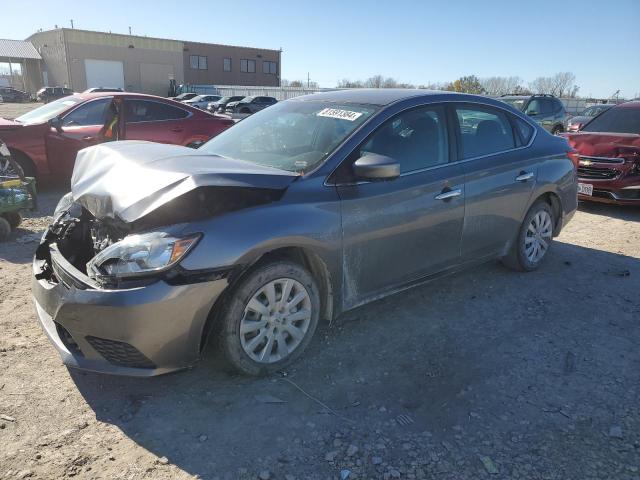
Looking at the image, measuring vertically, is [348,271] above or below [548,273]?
above

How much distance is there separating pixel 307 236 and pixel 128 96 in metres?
6.39

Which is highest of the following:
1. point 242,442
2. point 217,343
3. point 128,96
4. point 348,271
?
point 128,96

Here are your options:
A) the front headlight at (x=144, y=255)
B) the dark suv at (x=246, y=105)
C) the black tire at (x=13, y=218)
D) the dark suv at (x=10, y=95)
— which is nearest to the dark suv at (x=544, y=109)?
the black tire at (x=13, y=218)

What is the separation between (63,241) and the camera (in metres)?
3.27

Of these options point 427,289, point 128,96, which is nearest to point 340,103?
point 427,289

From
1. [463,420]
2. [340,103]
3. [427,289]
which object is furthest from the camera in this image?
[427,289]

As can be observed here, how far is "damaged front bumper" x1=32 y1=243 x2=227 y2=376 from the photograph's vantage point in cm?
253

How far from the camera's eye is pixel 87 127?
312 inches

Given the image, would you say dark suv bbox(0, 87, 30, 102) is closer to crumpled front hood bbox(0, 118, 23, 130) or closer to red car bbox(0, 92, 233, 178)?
red car bbox(0, 92, 233, 178)

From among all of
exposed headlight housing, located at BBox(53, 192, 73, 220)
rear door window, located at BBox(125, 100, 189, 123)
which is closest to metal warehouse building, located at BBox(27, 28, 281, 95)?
rear door window, located at BBox(125, 100, 189, 123)

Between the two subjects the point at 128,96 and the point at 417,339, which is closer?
the point at 417,339

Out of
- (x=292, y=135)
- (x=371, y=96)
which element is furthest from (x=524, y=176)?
(x=292, y=135)

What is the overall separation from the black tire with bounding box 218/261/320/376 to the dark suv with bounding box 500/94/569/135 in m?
13.8

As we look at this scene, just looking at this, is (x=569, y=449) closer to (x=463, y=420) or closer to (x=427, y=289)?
(x=463, y=420)
